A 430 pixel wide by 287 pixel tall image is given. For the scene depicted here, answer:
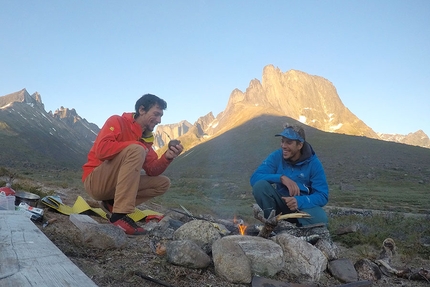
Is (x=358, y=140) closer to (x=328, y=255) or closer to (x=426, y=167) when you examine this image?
(x=426, y=167)

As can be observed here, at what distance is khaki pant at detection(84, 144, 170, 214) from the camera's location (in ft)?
10.9

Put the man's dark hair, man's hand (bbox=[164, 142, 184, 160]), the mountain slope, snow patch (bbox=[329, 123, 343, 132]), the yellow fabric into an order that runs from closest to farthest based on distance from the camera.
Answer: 1. man's hand (bbox=[164, 142, 184, 160])
2. the man's dark hair
3. the yellow fabric
4. the mountain slope
5. snow patch (bbox=[329, 123, 343, 132])

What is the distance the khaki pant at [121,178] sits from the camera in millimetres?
3326

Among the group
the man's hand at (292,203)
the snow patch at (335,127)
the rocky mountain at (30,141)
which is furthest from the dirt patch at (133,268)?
the snow patch at (335,127)

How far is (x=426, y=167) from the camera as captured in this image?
3644cm

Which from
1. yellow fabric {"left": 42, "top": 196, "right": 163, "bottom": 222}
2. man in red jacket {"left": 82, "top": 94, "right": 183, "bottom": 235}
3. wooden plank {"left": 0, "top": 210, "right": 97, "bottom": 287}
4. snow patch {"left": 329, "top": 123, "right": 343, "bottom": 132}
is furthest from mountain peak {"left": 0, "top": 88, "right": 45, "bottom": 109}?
wooden plank {"left": 0, "top": 210, "right": 97, "bottom": 287}

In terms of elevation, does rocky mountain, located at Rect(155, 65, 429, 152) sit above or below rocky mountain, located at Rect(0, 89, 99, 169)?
above

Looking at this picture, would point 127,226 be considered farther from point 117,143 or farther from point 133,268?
point 133,268

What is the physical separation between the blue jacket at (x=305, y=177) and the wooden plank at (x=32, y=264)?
8.25ft

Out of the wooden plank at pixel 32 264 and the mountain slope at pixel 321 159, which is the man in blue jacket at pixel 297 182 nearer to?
the wooden plank at pixel 32 264

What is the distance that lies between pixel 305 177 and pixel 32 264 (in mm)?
3006

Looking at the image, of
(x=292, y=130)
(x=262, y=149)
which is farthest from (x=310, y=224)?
(x=262, y=149)

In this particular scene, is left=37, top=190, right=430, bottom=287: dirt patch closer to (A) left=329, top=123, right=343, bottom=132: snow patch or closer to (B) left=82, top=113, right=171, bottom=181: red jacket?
(B) left=82, top=113, right=171, bottom=181: red jacket

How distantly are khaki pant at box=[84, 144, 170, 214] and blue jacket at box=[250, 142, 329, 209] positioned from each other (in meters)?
1.53
